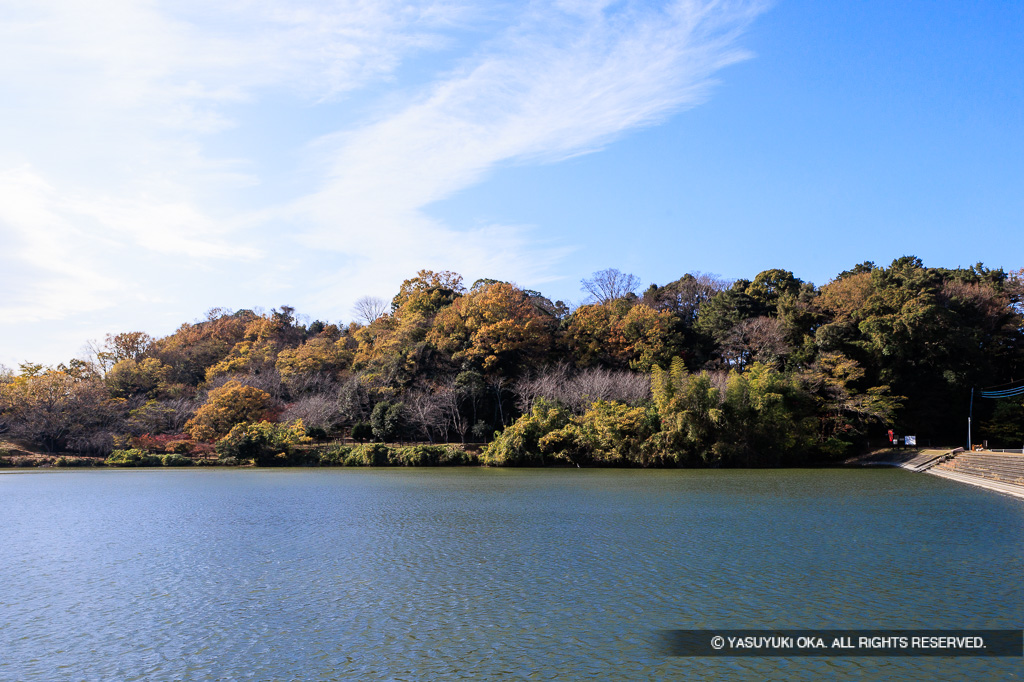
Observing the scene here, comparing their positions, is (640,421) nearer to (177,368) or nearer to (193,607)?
(193,607)

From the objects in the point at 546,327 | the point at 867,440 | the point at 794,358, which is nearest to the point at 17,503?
the point at 546,327

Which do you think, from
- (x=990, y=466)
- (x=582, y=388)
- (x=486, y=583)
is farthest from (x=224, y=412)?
(x=990, y=466)

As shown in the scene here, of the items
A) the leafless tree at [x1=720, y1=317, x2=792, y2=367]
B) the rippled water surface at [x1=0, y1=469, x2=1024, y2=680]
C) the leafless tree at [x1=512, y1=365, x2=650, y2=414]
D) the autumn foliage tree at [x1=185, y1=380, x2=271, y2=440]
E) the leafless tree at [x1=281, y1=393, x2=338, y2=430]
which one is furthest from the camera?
the leafless tree at [x1=281, y1=393, x2=338, y2=430]

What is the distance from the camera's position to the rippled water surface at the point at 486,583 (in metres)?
6.93

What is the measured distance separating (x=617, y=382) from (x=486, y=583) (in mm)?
27982

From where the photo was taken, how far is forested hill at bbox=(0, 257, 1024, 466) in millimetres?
32875

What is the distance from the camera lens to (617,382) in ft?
122

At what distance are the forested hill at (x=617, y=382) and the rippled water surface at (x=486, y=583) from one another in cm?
1372

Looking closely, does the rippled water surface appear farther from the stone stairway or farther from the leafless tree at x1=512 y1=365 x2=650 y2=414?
the leafless tree at x1=512 y1=365 x2=650 y2=414

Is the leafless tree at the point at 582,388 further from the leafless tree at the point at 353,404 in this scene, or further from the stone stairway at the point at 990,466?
the stone stairway at the point at 990,466

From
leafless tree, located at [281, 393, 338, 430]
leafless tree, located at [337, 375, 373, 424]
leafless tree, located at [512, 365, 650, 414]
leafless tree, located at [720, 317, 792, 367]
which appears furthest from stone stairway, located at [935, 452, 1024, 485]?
leafless tree, located at [281, 393, 338, 430]

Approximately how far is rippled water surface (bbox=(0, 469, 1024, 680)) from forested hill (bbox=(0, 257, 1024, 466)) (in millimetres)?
13718

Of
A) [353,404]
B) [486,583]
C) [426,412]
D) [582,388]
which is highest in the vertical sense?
[582,388]

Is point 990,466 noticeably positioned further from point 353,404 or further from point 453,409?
point 353,404
